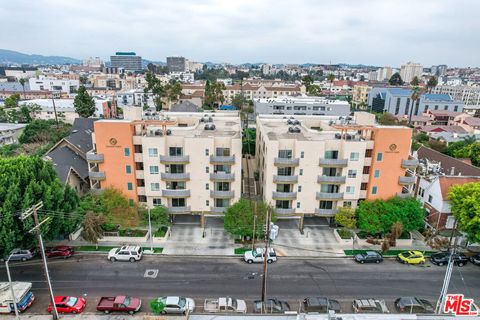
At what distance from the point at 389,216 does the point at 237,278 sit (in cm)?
2254

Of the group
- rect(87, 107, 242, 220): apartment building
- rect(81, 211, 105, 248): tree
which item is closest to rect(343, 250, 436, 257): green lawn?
rect(87, 107, 242, 220): apartment building

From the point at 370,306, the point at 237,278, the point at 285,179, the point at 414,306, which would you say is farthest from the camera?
the point at 285,179

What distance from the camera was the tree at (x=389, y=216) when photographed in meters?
41.5

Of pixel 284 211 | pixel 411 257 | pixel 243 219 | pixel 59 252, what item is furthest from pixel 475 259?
pixel 59 252

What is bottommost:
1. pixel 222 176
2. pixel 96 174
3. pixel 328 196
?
pixel 328 196

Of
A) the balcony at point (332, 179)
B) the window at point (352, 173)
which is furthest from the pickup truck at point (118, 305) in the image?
the window at point (352, 173)

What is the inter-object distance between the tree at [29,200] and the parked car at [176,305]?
16.0 meters

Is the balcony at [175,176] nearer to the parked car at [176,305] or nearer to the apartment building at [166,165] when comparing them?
the apartment building at [166,165]

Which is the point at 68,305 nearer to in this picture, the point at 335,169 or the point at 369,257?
the point at 369,257

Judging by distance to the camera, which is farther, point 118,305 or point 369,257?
point 369,257

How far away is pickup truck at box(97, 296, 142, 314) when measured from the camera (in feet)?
97.6

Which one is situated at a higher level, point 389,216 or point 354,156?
point 354,156

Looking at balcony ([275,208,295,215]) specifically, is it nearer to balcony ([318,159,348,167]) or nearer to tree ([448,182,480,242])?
balcony ([318,159,348,167])

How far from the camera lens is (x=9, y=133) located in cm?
8269
